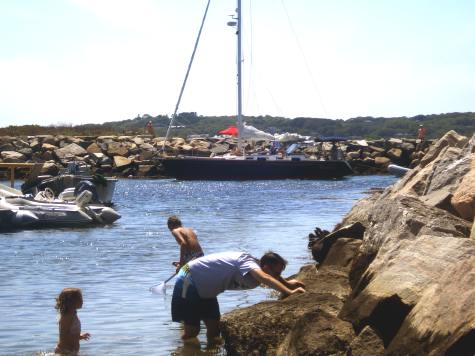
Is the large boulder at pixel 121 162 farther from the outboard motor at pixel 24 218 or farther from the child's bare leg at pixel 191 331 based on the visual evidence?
the child's bare leg at pixel 191 331

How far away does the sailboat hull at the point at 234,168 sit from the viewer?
170ft

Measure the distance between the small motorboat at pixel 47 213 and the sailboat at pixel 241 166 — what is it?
2488cm

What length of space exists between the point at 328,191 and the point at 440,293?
3857 centimetres

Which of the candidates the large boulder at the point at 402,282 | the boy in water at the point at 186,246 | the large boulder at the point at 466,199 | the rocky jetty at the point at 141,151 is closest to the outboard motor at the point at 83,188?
the boy in water at the point at 186,246

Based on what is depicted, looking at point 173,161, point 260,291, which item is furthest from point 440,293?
point 173,161

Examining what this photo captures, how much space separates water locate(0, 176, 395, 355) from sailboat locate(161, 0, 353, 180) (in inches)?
338

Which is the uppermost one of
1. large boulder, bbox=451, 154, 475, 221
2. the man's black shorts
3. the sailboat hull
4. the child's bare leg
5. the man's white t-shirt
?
large boulder, bbox=451, 154, 475, 221

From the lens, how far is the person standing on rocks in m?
8.03

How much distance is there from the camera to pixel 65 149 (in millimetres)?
56000

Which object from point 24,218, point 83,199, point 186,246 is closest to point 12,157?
point 83,199


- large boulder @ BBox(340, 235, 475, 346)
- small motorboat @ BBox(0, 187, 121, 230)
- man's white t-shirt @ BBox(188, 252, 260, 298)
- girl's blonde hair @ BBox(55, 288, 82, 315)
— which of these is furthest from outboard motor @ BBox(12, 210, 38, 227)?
large boulder @ BBox(340, 235, 475, 346)

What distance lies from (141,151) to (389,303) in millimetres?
53149

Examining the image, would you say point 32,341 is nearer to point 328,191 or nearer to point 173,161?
point 328,191

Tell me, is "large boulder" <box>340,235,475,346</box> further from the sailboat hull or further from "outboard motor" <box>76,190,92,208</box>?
the sailboat hull
